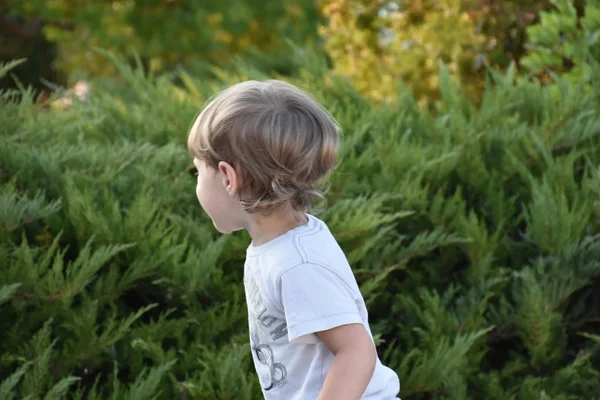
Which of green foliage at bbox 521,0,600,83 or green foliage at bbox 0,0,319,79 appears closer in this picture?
green foliage at bbox 521,0,600,83

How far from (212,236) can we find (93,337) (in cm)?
63

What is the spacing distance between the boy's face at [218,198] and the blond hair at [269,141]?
3cm

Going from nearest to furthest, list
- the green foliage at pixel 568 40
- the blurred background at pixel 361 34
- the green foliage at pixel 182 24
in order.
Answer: the green foliage at pixel 568 40, the blurred background at pixel 361 34, the green foliage at pixel 182 24

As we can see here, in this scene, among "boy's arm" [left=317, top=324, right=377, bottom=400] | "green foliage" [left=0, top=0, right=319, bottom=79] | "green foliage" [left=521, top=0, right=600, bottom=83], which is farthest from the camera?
"green foliage" [left=0, top=0, right=319, bottom=79]

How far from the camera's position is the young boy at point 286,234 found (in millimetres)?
1874

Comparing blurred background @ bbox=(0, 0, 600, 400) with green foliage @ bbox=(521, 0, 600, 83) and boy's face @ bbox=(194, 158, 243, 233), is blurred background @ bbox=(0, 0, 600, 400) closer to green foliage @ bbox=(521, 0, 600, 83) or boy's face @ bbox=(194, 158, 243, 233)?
green foliage @ bbox=(521, 0, 600, 83)

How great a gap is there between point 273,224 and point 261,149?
7.9 inches

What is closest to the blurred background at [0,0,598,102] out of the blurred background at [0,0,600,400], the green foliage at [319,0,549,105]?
the green foliage at [319,0,549,105]

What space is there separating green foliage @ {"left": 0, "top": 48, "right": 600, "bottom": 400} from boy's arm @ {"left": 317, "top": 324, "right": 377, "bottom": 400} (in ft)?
2.38

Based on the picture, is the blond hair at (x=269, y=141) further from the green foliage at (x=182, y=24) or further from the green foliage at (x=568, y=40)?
the green foliage at (x=182, y=24)

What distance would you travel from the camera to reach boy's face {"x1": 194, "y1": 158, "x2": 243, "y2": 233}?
2.01 m

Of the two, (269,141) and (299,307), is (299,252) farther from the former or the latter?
(269,141)

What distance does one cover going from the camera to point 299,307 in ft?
6.14

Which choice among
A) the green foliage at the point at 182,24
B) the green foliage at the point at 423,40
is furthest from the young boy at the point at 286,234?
the green foliage at the point at 182,24
